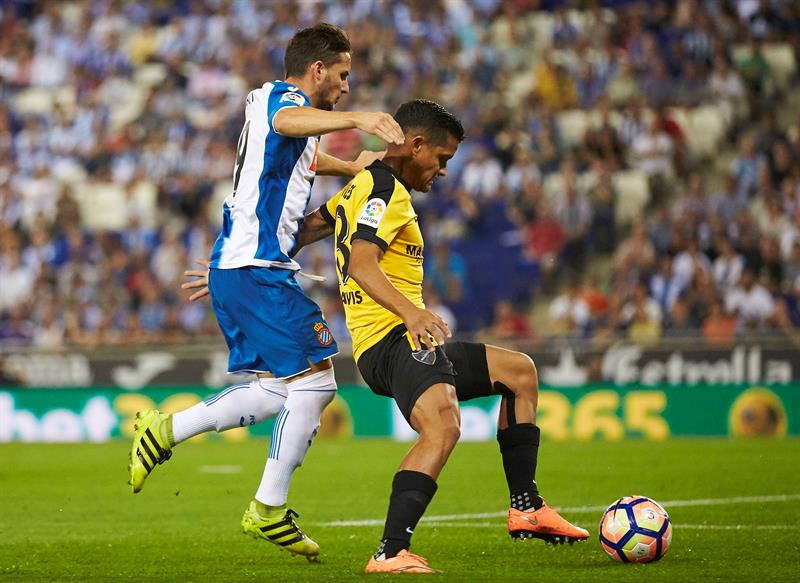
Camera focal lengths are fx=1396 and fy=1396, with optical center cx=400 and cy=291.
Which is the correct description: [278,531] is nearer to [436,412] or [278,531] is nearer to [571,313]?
[436,412]

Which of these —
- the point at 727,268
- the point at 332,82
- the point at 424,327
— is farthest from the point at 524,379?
the point at 727,268

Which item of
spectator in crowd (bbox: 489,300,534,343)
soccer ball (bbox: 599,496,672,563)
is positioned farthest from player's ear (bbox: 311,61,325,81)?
spectator in crowd (bbox: 489,300,534,343)

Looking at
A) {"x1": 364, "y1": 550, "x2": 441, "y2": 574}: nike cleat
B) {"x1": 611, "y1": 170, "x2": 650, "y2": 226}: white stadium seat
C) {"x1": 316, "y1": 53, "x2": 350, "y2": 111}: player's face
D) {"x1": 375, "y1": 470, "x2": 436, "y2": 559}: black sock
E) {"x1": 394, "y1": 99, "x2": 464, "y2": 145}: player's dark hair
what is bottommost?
{"x1": 364, "y1": 550, "x2": 441, "y2": 574}: nike cleat

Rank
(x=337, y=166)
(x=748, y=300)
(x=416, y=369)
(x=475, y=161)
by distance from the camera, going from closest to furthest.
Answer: (x=416, y=369) → (x=337, y=166) → (x=748, y=300) → (x=475, y=161)

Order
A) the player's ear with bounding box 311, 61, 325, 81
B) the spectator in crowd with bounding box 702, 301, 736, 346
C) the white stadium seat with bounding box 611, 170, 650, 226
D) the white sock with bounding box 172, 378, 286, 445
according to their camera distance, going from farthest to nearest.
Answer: the white stadium seat with bounding box 611, 170, 650, 226, the spectator in crowd with bounding box 702, 301, 736, 346, the white sock with bounding box 172, 378, 286, 445, the player's ear with bounding box 311, 61, 325, 81

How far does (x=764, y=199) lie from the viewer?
17.8 metres

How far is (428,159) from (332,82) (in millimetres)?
711

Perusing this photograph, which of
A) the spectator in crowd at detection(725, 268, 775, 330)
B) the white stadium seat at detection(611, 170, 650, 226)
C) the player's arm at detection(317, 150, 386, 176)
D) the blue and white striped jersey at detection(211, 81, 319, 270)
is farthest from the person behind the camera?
the white stadium seat at detection(611, 170, 650, 226)

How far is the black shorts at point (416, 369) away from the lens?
5969mm

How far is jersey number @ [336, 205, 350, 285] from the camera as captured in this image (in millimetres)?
6223

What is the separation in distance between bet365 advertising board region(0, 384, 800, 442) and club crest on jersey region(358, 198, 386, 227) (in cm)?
1070

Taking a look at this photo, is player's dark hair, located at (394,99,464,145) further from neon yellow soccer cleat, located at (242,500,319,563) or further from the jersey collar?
neon yellow soccer cleat, located at (242,500,319,563)

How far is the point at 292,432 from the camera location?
6.49m

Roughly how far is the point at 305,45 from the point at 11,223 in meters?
15.6
